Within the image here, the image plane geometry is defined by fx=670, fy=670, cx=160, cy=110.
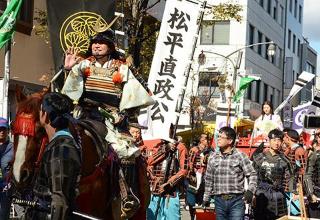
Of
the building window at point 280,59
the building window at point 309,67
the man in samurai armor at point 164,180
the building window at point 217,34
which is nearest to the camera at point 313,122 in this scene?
the man in samurai armor at point 164,180

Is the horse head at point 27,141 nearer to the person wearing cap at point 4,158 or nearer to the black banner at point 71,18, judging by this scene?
the person wearing cap at point 4,158

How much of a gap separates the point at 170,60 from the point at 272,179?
8.37 feet

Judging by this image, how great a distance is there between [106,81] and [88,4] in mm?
6674

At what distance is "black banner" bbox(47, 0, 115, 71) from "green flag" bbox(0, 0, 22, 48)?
70cm

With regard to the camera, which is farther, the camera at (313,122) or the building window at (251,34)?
the building window at (251,34)

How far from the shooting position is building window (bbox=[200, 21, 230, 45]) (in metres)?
46.9

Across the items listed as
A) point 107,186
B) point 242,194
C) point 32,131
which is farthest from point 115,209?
point 242,194

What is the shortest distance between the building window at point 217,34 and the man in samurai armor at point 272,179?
36.2 m

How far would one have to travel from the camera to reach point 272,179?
10.9 m

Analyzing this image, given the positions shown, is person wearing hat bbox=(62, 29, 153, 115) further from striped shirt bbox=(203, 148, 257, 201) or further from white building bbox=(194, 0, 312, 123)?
white building bbox=(194, 0, 312, 123)

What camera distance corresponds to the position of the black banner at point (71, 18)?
41.4ft

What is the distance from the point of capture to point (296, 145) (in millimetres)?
12805

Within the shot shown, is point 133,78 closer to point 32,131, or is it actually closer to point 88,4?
point 32,131

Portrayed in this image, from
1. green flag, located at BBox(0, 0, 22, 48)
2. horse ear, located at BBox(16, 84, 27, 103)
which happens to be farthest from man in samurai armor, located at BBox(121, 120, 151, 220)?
green flag, located at BBox(0, 0, 22, 48)
